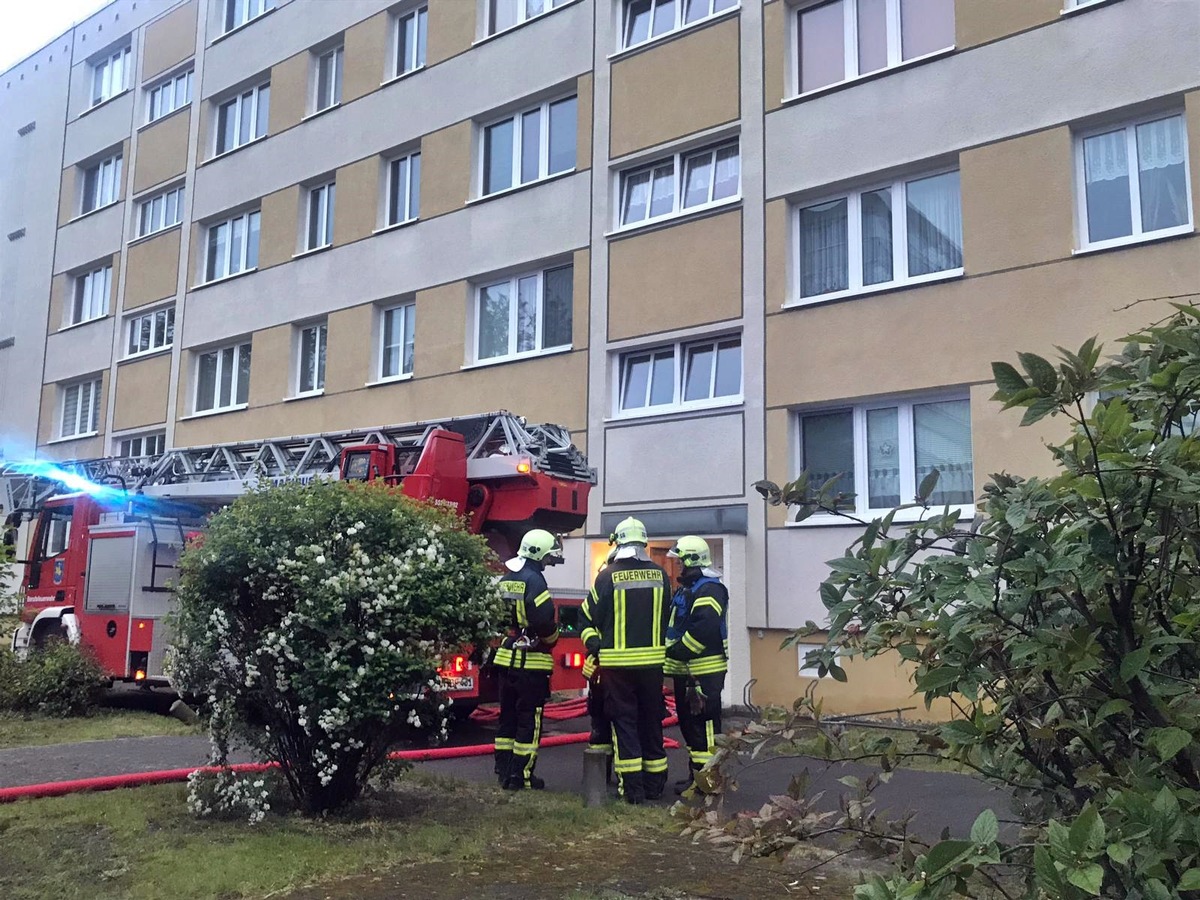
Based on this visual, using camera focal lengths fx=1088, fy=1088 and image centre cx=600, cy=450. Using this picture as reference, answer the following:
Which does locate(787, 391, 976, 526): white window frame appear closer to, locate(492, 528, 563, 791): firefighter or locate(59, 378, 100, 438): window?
locate(492, 528, 563, 791): firefighter

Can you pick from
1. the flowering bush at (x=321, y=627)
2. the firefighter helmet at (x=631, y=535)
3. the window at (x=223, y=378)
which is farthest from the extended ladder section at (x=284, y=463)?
the window at (x=223, y=378)

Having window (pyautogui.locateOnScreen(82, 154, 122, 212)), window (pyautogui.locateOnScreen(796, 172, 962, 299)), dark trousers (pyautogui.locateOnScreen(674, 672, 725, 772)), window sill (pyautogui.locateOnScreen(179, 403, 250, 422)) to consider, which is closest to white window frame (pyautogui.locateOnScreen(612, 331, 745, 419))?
window (pyautogui.locateOnScreen(796, 172, 962, 299))

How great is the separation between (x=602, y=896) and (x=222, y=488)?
28.5 feet

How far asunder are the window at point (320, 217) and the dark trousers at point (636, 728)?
13.3m

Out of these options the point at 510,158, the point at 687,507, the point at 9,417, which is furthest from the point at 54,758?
the point at 9,417

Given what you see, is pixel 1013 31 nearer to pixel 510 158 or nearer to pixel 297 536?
pixel 510 158

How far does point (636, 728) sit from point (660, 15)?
10.7m

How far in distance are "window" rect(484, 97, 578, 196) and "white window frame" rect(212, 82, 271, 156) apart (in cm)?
618

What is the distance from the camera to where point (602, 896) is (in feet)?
15.8

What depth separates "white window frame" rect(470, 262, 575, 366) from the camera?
49.6ft

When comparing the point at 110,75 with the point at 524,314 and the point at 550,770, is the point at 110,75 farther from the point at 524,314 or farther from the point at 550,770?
the point at 550,770

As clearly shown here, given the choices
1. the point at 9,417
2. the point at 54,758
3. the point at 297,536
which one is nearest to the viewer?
the point at 297,536

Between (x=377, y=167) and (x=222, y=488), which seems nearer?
(x=222, y=488)

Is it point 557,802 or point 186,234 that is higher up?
point 186,234
